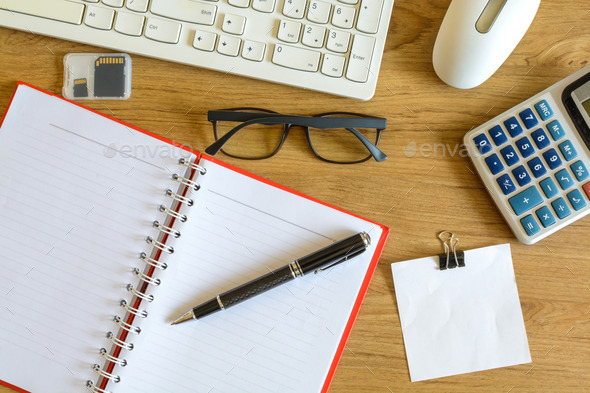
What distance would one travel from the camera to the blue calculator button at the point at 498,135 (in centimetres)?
58

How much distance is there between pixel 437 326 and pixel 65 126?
1.78 ft

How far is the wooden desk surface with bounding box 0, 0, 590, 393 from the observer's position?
23.7 inches

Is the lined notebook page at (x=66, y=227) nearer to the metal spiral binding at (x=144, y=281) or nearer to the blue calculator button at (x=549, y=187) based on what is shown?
the metal spiral binding at (x=144, y=281)

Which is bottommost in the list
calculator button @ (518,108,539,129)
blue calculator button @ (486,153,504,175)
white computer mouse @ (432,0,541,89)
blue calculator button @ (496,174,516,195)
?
blue calculator button @ (496,174,516,195)

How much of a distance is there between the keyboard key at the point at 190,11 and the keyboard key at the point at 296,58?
0.09m

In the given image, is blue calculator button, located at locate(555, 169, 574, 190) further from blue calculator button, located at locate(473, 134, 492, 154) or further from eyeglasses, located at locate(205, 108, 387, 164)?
eyeglasses, located at locate(205, 108, 387, 164)

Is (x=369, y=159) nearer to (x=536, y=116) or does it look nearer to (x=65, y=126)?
(x=536, y=116)

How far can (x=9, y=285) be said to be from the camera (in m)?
0.59

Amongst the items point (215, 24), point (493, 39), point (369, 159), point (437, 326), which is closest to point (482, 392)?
point (437, 326)

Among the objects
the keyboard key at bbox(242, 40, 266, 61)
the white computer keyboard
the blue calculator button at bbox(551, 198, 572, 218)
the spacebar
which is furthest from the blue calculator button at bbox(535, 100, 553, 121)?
the spacebar

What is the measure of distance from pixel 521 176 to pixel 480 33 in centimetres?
18

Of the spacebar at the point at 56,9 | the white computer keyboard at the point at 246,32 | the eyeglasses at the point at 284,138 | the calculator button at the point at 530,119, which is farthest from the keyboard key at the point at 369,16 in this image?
the spacebar at the point at 56,9

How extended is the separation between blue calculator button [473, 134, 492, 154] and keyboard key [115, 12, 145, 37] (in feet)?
1.47

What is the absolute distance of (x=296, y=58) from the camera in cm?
58
